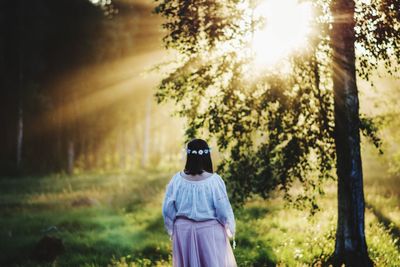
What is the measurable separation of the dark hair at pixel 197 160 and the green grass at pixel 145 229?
333 cm

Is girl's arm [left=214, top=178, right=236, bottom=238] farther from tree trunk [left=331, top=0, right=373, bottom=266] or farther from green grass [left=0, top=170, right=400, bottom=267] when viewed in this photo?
tree trunk [left=331, top=0, right=373, bottom=266]

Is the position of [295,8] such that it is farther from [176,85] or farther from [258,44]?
[176,85]

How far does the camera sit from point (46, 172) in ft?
119

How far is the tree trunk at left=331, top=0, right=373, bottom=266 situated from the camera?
8.24m

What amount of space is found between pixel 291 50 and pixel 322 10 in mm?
1039

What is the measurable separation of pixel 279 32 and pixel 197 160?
12.4 feet

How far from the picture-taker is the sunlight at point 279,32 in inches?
341

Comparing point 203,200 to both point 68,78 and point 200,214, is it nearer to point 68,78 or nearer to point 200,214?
point 200,214

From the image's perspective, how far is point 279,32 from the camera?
349 inches

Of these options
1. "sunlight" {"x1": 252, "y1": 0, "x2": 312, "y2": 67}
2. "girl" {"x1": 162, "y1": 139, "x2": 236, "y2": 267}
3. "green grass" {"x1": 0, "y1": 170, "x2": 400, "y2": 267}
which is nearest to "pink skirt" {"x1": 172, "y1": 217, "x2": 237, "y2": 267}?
"girl" {"x1": 162, "y1": 139, "x2": 236, "y2": 267}

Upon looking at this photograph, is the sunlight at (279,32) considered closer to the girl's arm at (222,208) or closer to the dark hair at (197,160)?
the dark hair at (197,160)

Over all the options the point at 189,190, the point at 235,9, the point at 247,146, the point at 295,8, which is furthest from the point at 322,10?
the point at 189,190

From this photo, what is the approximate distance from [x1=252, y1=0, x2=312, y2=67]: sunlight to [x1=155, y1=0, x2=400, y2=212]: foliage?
6.5 inches

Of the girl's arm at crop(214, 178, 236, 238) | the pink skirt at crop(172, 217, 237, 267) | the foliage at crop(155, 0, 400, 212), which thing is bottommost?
the pink skirt at crop(172, 217, 237, 267)
